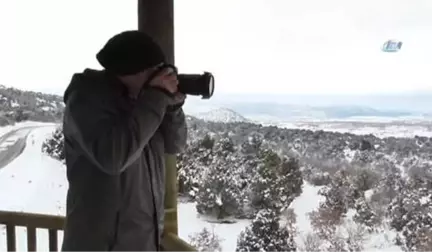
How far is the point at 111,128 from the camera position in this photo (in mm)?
1197

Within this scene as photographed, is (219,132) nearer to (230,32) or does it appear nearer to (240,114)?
(240,114)

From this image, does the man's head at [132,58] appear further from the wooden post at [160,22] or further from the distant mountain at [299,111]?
the distant mountain at [299,111]

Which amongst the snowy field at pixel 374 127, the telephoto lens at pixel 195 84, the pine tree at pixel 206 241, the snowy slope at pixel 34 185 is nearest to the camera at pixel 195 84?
the telephoto lens at pixel 195 84

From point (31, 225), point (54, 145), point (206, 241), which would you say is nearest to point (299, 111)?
Answer: point (206, 241)

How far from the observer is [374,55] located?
6.88 ft

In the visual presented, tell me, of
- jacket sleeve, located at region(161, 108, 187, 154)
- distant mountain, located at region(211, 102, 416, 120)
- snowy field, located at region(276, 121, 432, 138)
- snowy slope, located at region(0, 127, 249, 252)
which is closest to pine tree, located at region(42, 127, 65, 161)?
snowy slope, located at region(0, 127, 249, 252)

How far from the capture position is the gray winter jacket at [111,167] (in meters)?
1.21

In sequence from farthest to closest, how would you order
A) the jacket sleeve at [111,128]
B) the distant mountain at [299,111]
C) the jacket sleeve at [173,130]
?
the distant mountain at [299,111] → the jacket sleeve at [173,130] → the jacket sleeve at [111,128]

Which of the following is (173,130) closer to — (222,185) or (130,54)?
(130,54)

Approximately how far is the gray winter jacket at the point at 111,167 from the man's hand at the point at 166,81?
3 cm

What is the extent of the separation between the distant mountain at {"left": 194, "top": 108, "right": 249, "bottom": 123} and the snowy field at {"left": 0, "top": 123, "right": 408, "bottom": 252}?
37cm

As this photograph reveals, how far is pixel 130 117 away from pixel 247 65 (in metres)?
1.15

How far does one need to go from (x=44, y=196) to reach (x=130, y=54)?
5.08 feet

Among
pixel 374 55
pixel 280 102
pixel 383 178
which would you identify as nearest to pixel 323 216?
pixel 383 178
